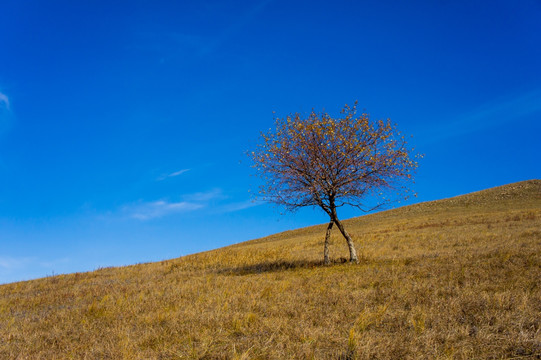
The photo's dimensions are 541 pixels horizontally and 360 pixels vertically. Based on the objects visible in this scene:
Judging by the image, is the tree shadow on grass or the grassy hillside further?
the tree shadow on grass

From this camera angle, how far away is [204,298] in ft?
41.5

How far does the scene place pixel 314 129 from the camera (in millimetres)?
22000

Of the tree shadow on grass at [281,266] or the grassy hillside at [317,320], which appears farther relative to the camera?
the tree shadow on grass at [281,266]

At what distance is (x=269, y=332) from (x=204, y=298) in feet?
16.8

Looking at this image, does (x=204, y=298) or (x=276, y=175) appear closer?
(x=204, y=298)

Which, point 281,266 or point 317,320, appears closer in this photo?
point 317,320

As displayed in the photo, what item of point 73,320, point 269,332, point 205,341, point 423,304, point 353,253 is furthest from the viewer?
point 353,253

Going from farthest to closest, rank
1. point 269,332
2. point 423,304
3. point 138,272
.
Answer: point 138,272
point 423,304
point 269,332

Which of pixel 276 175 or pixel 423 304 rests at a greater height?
pixel 276 175

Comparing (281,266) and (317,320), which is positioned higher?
(281,266)

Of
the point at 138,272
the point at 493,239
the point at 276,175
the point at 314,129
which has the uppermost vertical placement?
the point at 314,129

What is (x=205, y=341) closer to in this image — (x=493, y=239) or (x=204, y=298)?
(x=204, y=298)

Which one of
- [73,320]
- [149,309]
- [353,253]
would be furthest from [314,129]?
[73,320]

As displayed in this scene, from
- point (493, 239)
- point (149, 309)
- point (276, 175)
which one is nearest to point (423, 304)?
point (149, 309)
